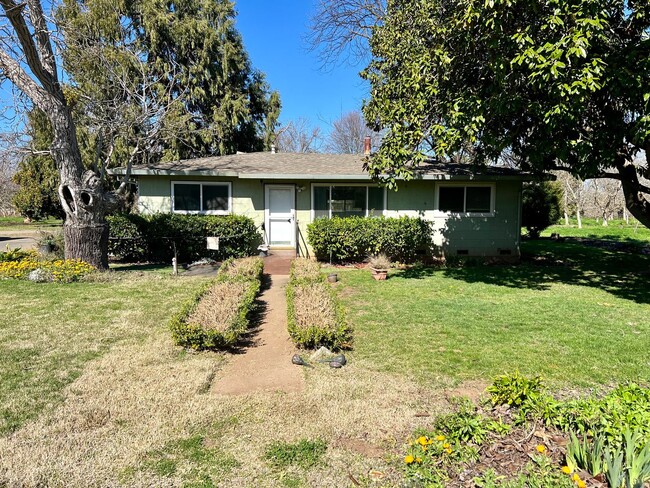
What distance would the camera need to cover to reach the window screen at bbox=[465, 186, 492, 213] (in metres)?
12.2

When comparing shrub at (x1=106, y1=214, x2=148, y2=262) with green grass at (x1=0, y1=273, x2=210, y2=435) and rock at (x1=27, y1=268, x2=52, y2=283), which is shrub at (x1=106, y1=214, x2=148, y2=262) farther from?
rock at (x1=27, y1=268, x2=52, y2=283)

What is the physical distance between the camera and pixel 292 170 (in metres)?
12.0

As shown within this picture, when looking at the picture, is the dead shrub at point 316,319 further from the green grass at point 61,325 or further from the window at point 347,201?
the window at point 347,201

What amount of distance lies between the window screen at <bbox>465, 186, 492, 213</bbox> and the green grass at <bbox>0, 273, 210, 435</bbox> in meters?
8.45

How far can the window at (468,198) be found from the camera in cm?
1223

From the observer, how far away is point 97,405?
136 inches

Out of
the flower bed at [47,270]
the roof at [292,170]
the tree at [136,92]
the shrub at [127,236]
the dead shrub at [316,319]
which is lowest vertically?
the dead shrub at [316,319]

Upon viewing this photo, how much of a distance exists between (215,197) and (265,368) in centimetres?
853

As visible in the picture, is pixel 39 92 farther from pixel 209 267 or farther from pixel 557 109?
pixel 557 109

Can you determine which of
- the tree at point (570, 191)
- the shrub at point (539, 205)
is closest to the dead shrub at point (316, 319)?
the shrub at point (539, 205)

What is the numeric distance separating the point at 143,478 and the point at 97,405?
→ 1.22 m

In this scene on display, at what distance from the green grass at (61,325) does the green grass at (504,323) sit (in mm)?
3203

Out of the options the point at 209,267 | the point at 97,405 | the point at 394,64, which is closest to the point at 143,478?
the point at 97,405

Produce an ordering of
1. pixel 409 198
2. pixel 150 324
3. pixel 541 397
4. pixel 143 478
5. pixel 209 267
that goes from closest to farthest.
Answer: pixel 143 478, pixel 541 397, pixel 150 324, pixel 209 267, pixel 409 198
